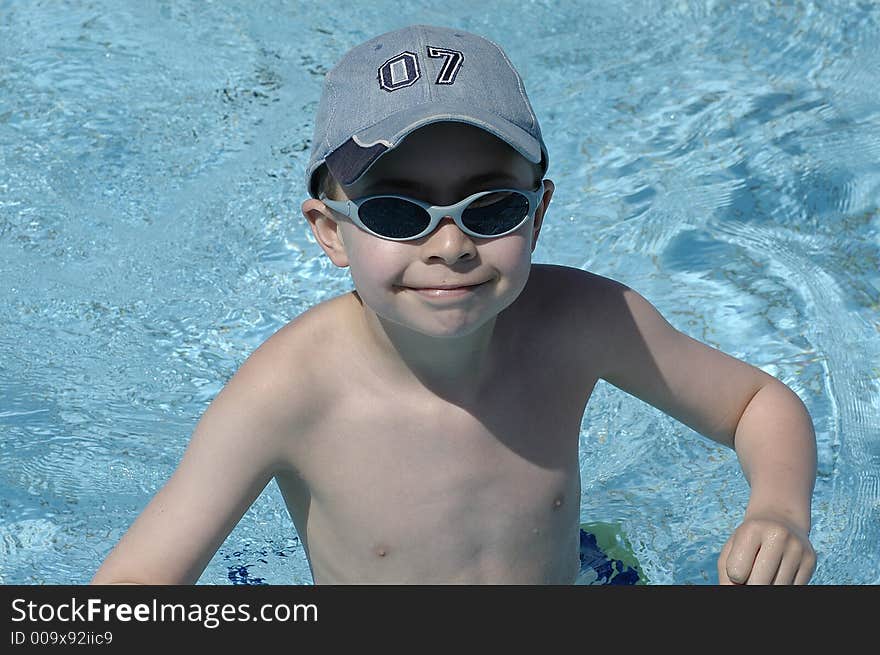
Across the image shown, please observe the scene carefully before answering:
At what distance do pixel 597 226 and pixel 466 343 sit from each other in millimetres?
2046

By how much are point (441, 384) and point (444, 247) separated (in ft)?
1.51

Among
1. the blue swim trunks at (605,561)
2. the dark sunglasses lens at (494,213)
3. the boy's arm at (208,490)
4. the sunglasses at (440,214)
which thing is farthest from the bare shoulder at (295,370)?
the blue swim trunks at (605,561)

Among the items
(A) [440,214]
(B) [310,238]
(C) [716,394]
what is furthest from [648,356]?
(B) [310,238]

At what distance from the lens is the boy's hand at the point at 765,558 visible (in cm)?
213

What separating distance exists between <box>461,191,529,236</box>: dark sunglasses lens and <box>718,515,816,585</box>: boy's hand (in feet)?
2.13

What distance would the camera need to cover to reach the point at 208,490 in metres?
2.37

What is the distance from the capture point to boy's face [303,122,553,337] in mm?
2135

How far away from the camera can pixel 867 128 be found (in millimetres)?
4598

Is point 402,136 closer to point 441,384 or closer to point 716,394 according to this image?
point 441,384

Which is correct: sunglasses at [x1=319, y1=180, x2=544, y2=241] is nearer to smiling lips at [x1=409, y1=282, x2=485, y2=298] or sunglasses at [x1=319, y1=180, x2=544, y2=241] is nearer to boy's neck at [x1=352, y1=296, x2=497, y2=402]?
smiling lips at [x1=409, y1=282, x2=485, y2=298]

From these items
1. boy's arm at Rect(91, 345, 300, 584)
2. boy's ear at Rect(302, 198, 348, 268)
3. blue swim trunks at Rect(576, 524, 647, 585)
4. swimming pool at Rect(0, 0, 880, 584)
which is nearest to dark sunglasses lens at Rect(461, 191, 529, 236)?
boy's ear at Rect(302, 198, 348, 268)

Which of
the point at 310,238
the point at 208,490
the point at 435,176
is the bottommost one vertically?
the point at 208,490

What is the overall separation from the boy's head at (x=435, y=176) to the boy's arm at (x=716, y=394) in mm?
456

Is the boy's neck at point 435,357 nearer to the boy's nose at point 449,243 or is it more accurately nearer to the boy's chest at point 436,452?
the boy's chest at point 436,452
